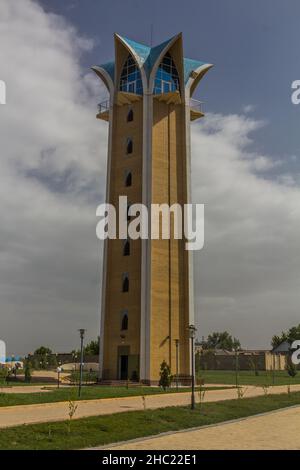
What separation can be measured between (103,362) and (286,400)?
52.4 ft

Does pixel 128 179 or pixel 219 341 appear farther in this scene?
pixel 219 341

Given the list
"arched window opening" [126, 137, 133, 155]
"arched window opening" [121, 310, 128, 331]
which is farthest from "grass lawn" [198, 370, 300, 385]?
"arched window opening" [126, 137, 133, 155]

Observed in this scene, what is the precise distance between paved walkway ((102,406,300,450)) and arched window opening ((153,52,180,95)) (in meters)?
29.6

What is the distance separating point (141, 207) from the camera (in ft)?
128

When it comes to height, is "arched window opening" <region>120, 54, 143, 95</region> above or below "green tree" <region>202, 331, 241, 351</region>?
above

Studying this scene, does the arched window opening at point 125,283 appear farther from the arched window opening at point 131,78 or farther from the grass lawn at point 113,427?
the grass lawn at point 113,427

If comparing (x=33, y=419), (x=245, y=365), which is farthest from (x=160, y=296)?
(x=245, y=365)

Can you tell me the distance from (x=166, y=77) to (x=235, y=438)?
33411 millimetres

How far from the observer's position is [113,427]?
15.4 metres

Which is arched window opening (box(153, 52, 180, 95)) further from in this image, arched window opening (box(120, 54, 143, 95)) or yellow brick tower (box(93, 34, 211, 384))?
arched window opening (box(120, 54, 143, 95))

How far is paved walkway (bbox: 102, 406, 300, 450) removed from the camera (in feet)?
43.3

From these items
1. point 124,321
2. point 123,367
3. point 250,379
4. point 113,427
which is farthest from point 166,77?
point 113,427

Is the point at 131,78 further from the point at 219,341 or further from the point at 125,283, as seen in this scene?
the point at 219,341

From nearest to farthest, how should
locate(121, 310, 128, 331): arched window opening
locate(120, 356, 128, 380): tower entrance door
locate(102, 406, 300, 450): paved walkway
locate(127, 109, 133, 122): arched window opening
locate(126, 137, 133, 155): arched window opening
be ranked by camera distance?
locate(102, 406, 300, 450): paved walkway, locate(120, 356, 128, 380): tower entrance door, locate(121, 310, 128, 331): arched window opening, locate(126, 137, 133, 155): arched window opening, locate(127, 109, 133, 122): arched window opening
